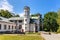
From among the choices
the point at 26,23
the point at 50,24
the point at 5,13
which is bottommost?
the point at 50,24

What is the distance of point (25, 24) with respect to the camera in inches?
2494

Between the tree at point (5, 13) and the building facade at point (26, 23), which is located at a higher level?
the tree at point (5, 13)

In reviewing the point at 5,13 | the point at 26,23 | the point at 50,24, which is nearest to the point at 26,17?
the point at 26,23

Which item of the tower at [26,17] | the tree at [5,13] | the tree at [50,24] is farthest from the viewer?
the tree at [5,13]

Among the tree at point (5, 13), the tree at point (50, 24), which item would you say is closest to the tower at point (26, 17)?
the tree at point (50, 24)

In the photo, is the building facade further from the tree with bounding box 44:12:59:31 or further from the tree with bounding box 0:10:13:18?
the tree with bounding box 0:10:13:18

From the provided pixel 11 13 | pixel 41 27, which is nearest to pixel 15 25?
pixel 41 27

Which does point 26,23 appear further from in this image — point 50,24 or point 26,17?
point 50,24

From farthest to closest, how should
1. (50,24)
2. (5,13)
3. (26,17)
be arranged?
(5,13)
(50,24)
(26,17)

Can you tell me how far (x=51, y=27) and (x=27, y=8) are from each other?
14.8 m

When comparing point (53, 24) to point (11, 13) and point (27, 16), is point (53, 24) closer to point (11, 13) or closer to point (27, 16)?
point (27, 16)

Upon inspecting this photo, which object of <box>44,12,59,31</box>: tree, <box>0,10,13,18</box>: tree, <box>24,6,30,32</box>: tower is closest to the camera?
<box>24,6,30,32</box>: tower

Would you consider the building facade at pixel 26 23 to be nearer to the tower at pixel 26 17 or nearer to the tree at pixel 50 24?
A: the tower at pixel 26 17

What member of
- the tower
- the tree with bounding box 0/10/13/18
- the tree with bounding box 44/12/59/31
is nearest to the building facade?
the tower
